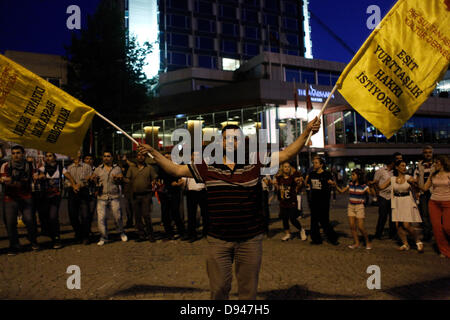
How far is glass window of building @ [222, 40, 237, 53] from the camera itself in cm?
5241

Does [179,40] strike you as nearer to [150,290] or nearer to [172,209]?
[172,209]

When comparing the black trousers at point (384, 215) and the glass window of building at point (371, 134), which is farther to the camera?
the glass window of building at point (371, 134)

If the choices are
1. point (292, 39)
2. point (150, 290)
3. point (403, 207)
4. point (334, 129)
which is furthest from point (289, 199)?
point (292, 39)

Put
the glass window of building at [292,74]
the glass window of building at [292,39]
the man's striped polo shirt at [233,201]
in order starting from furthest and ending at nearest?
the glass window of building at [292,39], the glass window of building at [292,74], the man's striped polo shirt at [233,201]

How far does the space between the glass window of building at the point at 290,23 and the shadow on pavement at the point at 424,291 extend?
5607cm

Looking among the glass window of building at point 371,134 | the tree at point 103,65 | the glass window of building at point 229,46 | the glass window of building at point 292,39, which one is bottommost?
the glass window of building at point 371,134

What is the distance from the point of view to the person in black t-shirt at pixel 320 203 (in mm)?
7547

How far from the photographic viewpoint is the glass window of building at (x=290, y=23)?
181 feet

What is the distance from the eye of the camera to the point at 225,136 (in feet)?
11.1

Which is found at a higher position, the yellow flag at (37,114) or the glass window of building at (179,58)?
the glass window of building at (179,58)

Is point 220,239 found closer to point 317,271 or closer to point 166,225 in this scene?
point 317,271

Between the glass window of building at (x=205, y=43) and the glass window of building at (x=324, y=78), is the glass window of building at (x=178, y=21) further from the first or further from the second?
the glass window of building at (x=324, y=78)

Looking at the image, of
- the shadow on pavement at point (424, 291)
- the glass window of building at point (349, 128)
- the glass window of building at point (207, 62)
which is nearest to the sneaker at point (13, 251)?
A: the shadow on pavement at point (424, 291)

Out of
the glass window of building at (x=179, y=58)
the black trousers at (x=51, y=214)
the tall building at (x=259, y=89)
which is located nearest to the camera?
the black trousers at (x=51, y=214)
